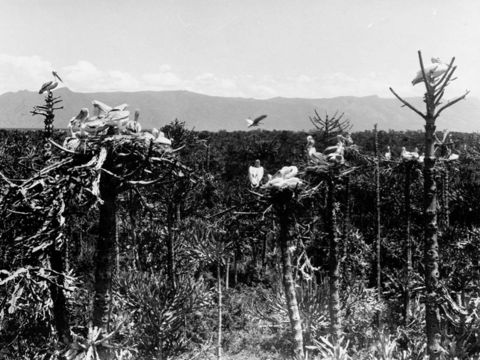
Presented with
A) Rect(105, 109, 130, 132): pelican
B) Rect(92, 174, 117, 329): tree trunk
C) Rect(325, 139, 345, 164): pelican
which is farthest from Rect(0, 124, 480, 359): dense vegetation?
Rect(325, 139, 345, 164): pelican

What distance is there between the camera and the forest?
160 inches

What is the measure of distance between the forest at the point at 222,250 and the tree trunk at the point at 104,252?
1 cm

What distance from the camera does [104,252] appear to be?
158 inches

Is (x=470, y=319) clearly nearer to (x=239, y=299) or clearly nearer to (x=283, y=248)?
(x=283, y=248)

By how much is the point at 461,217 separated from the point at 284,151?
62.4 feet

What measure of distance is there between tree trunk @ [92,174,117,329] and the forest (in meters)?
0.01

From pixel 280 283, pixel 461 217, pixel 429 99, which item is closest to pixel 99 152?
pixel 429 99

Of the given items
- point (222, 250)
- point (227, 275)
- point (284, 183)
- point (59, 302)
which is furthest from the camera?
point (227, 275)

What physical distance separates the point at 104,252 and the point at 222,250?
33.8 ft

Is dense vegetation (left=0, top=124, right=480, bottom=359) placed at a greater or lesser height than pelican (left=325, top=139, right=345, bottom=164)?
lesser

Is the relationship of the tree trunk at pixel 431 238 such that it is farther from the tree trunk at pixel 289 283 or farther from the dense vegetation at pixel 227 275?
the tree trunk at pixel 289 283

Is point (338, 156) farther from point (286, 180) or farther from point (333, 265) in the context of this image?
point (333, 265)

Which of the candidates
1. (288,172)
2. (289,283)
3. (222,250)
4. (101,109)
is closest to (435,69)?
(288,172)

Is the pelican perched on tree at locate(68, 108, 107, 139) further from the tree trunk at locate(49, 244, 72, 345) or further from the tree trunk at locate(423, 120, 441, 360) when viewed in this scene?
the tree trunk at locate(423, 120, 441, 360)
